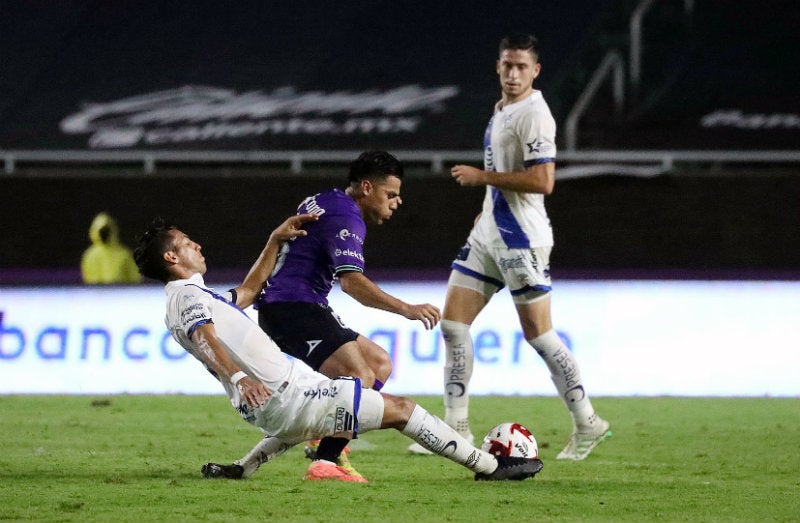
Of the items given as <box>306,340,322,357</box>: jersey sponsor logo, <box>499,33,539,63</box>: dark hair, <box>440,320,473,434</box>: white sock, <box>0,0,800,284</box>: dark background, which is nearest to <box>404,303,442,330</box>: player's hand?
<box>306,340,322,357</box>: jersey sponsor logo

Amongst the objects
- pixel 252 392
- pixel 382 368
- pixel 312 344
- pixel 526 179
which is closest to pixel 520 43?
pixel 526 179

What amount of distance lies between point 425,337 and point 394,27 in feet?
22.7

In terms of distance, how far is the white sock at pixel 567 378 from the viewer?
718cm

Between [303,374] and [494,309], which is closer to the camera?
[303,374]

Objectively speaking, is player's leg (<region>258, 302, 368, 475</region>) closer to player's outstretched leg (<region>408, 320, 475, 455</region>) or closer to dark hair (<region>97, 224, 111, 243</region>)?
player's outstretched leg (<region>408, 320, 475, 455</region>)

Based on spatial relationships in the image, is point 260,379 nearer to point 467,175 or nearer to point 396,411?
point 396,411

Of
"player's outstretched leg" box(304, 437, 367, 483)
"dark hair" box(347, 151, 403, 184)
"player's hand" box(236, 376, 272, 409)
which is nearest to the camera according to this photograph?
"player's hand" box(236, 376, 272, 409)

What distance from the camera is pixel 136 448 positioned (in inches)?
292

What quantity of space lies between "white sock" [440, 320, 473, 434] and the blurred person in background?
221 inches

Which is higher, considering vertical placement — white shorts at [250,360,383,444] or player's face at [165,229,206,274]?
player's face at [165,229,206,274]

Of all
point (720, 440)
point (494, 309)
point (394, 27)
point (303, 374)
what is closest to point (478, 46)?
point (394, 27)

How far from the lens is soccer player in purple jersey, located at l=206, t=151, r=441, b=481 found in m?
6.21

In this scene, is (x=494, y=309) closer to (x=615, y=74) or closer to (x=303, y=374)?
(x=303, y=374)

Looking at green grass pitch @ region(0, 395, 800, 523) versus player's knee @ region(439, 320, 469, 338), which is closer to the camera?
green grass pitch @ region(0, 395, 800, 523)
